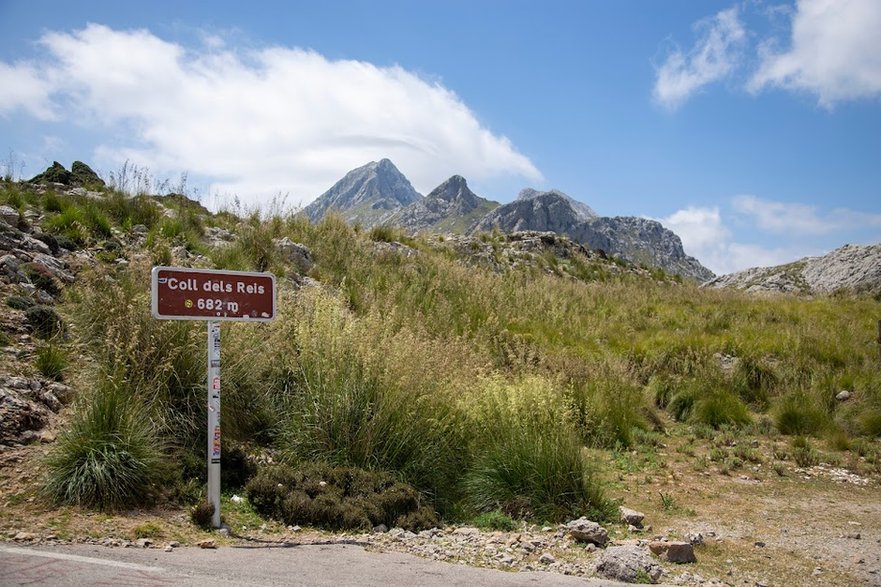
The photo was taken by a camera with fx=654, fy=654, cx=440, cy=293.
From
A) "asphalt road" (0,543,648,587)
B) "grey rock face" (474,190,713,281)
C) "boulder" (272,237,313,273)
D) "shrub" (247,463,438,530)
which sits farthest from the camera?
"grey rock face" (474,190,713,281)

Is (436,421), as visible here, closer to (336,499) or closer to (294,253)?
(336,499)

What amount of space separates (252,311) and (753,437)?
882cm

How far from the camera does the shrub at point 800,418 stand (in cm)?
1123

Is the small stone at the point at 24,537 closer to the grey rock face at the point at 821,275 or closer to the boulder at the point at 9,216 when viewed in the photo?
the boulder at the point at 9,216

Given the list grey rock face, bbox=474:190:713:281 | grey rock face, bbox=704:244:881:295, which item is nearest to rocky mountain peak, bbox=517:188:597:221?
grey rock face, bbox=474:190:713:281

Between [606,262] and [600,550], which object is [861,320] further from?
[600,550]

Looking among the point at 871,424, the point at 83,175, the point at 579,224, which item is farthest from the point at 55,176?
the point at 579,224

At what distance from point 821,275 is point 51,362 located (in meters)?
32.5

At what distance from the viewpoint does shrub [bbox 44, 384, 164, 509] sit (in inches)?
219

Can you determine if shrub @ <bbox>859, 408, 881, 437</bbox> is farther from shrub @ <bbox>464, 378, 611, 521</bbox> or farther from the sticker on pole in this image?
the sticker on pole

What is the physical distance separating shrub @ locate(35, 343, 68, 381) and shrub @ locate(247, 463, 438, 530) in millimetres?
2770

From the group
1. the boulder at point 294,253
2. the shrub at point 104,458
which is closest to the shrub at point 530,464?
the shrub at point 104,458

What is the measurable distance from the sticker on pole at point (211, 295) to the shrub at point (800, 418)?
9.41 meters

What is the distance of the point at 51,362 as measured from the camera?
7430 mm
